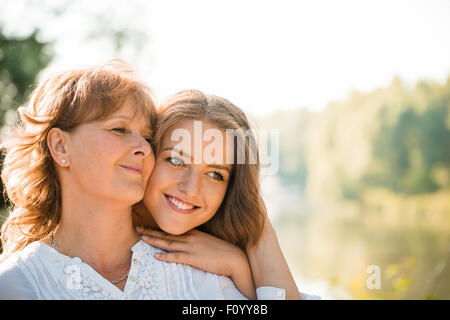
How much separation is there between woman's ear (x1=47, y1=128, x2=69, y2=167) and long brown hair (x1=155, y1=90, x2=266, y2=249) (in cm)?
45

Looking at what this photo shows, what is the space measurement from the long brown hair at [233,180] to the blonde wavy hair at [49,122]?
0.60 feet

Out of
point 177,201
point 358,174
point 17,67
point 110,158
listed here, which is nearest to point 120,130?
point 110,158

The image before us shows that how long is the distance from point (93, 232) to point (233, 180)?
75cm

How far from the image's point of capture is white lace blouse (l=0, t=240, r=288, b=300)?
160 cm

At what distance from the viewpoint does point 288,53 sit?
20797 mm

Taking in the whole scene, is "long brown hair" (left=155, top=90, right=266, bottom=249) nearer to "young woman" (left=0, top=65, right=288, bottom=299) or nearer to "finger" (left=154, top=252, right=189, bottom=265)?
"young woman" (left=0, top=65, right=288, bottom=299)

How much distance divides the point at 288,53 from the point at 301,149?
7.81 meters

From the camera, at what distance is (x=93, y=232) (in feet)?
5.99

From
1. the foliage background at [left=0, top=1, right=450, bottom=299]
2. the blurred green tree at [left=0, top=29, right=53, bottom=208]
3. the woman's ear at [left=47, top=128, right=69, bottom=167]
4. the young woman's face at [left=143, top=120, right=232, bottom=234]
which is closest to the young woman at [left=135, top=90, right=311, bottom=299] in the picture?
the young woman's face at [left=143, top=120, right=232, bottom=234]

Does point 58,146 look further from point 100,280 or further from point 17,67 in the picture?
point 17,67

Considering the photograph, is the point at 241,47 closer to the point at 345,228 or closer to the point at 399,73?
the point at 399,73

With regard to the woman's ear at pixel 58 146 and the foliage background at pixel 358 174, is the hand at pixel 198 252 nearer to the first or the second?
the woman's ear at pixel 58 146

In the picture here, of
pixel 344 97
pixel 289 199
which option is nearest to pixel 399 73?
pixel 344 97

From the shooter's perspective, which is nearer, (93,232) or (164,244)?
(93,232)
